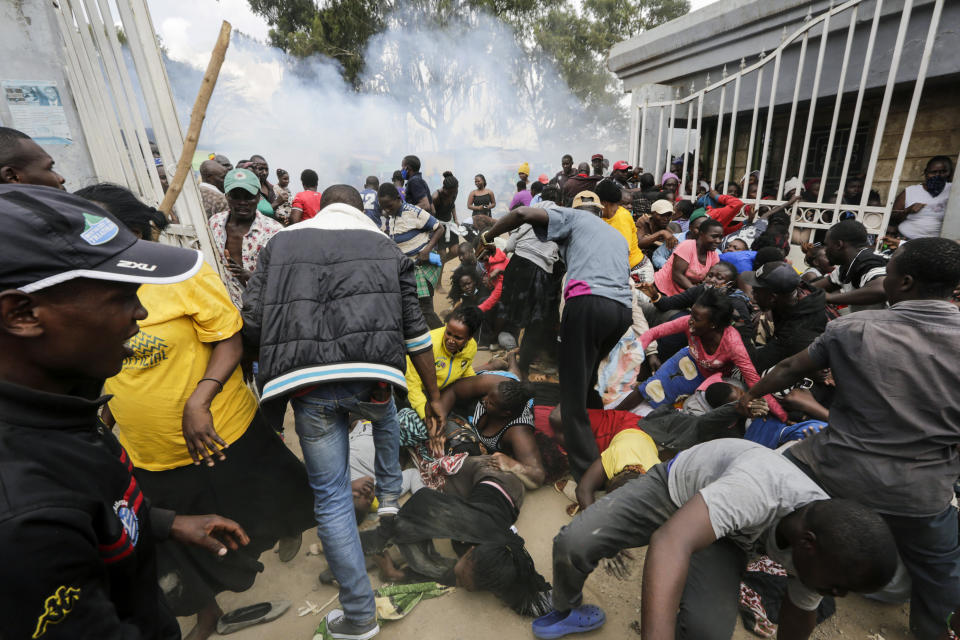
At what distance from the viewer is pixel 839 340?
1.91 m

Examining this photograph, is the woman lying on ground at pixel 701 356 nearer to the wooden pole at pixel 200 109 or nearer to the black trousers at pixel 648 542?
the black trousers at pixel 648 542

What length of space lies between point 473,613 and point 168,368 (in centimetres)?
184

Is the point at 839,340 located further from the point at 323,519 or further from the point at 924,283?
the point at 323,519

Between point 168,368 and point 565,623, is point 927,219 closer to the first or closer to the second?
point 565,623

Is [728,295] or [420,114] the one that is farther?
[420,114]

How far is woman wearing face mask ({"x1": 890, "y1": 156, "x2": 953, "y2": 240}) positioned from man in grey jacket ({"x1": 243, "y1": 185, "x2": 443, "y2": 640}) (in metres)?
5.74

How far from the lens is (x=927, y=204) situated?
4828 mm

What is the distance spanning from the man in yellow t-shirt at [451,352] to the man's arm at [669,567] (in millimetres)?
2011

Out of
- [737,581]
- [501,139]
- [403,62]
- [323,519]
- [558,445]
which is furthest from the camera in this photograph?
[501,139]

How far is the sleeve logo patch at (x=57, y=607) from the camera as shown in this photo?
0.68 m

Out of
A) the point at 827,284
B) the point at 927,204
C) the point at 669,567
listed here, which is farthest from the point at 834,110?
the point at 669,567

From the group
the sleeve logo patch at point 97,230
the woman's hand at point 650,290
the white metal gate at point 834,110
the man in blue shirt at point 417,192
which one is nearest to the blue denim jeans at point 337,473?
the sleeve logo patch at point 97,230

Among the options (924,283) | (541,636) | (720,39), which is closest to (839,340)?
(924,283)

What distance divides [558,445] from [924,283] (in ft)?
A: 7.45
